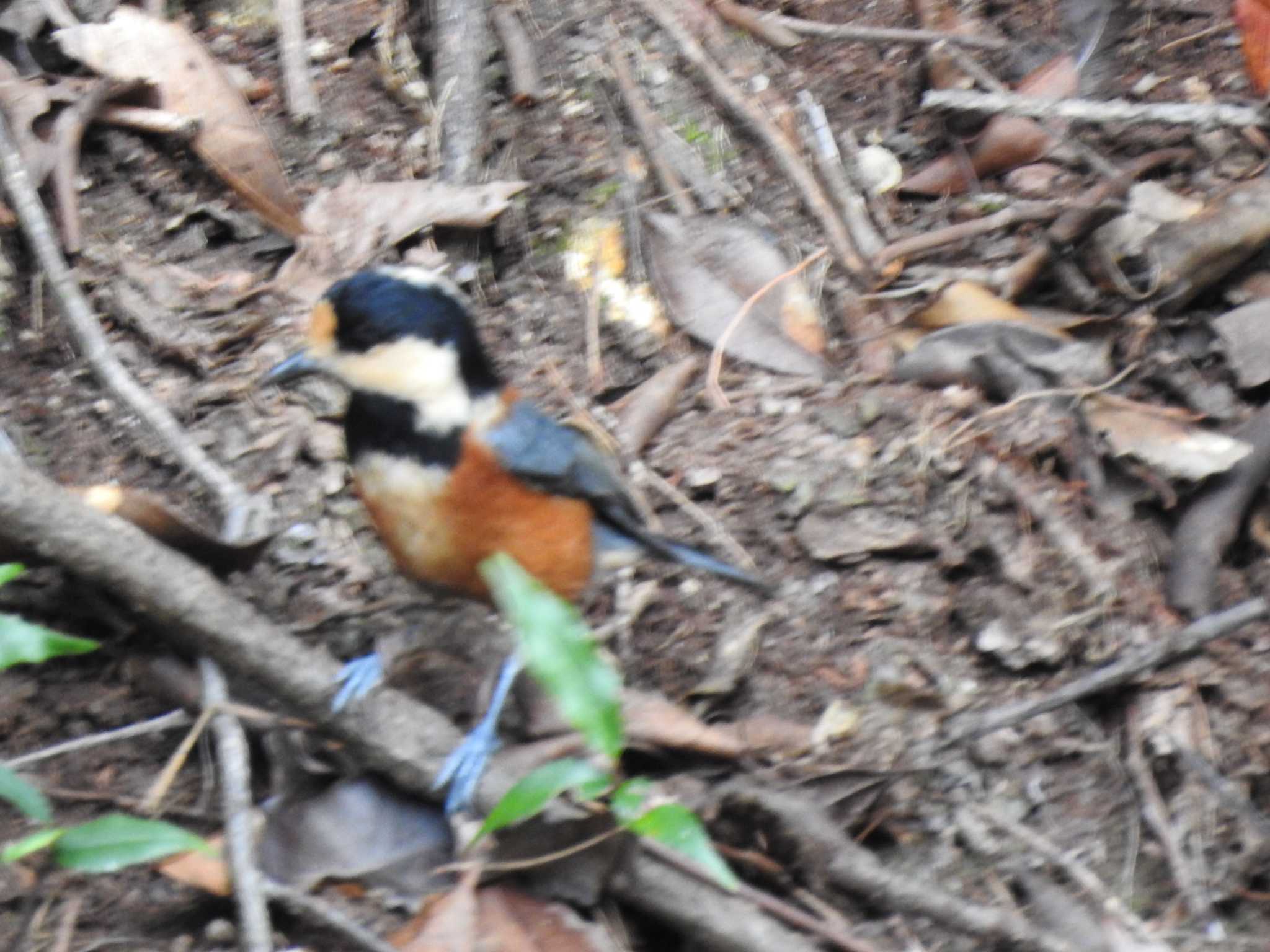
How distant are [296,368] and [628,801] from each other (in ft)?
4.40

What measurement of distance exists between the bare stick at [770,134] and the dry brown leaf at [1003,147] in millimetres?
327

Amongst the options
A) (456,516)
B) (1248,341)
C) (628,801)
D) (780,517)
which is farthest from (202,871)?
(1248,341)

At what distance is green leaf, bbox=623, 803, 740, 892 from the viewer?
2.49 metres

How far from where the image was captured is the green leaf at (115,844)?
2.43 m

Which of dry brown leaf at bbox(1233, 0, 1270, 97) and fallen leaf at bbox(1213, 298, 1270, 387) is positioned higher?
dry brown leaf at bbox(1233, 0, 1270, 97)

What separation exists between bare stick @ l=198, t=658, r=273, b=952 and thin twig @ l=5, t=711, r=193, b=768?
7 cm

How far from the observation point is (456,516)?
3178mm

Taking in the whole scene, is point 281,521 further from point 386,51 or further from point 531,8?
point 531,8

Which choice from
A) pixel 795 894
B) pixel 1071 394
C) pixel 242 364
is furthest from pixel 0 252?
pixel 1071 394

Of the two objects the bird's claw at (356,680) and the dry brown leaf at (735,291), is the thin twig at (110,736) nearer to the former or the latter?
the bird's claw at (356,680)

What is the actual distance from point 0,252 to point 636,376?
172 centimetres

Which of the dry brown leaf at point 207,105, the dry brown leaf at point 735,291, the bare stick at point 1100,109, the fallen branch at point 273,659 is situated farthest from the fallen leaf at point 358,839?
the bare stick at point 1100,109

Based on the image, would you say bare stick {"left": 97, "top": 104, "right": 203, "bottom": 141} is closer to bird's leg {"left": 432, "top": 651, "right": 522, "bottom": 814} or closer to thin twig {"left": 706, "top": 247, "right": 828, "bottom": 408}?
thin twig {"left": 706, "top": 247, "right": 828, "bottom": 408}

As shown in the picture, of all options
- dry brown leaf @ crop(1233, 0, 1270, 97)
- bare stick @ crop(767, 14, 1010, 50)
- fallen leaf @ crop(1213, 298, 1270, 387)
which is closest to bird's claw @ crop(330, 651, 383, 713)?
fallen leaf @ crop(1213, 298, 1270, 387)
